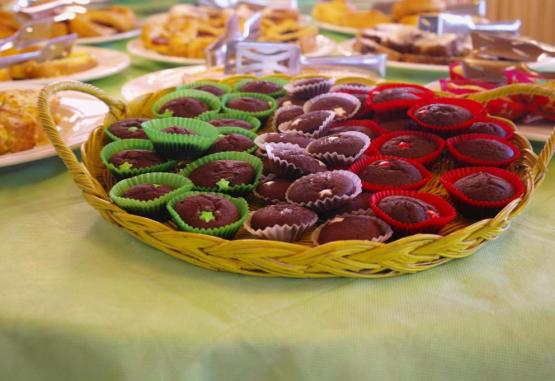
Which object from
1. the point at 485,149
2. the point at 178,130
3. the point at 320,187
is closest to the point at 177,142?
the point at 178,130

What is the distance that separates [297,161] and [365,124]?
0.23m

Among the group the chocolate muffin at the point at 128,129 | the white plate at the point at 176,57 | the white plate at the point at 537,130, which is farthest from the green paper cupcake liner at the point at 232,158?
the white plate at the point at 176,57

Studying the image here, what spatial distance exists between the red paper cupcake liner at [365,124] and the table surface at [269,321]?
33 cm

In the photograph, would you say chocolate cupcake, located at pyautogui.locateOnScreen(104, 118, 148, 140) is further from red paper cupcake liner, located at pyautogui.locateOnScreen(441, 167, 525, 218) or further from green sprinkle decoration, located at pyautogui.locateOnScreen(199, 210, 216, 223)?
red paper cupcake liner, located at pyautogui.locateOnScreen(441, 167, 525, 218)

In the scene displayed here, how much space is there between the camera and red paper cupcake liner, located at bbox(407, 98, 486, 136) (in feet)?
3.08

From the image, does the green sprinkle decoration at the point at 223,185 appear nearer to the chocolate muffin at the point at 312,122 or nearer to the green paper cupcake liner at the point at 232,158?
the green paper cupcake liner at the point at 232,158

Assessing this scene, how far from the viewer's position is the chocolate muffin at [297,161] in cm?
83

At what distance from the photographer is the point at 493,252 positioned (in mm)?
720

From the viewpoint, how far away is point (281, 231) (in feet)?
2.32

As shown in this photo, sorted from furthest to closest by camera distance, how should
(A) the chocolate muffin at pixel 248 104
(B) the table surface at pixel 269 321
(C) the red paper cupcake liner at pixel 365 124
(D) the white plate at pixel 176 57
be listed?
1. (D) the white plate at pixel 176 57
2. (A) the chocolate muffin at pixel 248 104
3. (C) the red paper cupcake liner at pixel 365 124
4. (B) the table surface at pixel 269 321

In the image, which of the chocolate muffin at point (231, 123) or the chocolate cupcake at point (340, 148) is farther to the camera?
the chocolate muffin at point (231, 123)

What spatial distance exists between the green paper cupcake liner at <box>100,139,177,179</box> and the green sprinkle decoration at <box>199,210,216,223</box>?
19 centimetres

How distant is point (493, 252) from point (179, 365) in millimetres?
392

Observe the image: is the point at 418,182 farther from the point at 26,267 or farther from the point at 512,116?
the point at 26,267
